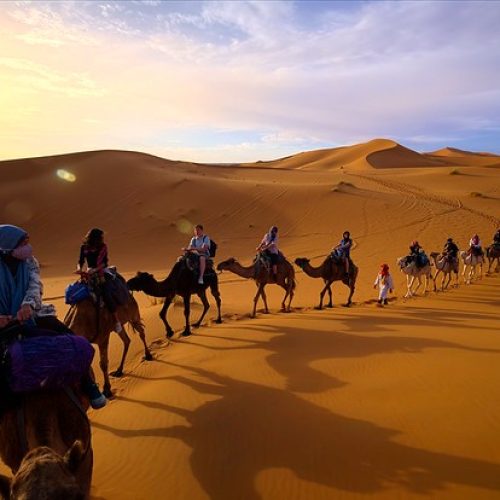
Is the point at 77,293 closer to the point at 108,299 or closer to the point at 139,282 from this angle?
the point at 108,299

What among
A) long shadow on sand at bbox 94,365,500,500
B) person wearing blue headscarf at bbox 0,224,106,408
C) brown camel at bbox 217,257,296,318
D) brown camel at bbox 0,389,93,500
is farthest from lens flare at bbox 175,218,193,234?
brown camel at bbox 0,389,93,500

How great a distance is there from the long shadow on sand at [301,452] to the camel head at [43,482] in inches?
94.7

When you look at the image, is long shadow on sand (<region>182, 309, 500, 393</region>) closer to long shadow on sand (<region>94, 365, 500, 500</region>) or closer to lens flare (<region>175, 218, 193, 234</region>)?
long shadow on sand (<region>94, 365, 500, 500</region>)

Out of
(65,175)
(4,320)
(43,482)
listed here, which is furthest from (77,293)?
(65,175)

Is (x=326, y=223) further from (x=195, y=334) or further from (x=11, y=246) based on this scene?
(x=11, y=246)

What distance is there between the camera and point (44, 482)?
2.47m

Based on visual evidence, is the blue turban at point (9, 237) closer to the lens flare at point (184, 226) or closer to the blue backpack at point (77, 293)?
the blue backpack at point (77, 293)

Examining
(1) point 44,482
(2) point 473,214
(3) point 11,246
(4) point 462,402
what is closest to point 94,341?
(3) point 11,246

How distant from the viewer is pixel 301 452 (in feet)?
17.0

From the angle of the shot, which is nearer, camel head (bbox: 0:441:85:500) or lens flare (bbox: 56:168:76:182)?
camel head (bbox: 0:441:85:500)

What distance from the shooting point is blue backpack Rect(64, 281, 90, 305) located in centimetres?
716

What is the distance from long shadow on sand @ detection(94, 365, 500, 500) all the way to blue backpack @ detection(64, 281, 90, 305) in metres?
2.05

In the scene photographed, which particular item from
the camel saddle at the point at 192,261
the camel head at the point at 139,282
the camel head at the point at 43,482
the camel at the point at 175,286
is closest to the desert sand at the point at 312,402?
the camel at the point at 175,286

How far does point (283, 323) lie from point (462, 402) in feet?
19.4
